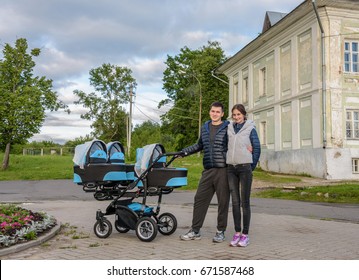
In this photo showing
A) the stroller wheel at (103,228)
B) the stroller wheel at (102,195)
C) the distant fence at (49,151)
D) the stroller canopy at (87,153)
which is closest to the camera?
the stroller canopy at (87,153)

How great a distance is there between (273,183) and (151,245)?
14.6 m

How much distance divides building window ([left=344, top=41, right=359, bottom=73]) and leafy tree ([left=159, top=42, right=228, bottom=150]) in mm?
23306

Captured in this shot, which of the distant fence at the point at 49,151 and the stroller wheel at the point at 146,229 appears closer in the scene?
the stroller wheel at the point at 146,229

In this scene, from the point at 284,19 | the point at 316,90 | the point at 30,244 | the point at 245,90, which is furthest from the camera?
the point at 245,90

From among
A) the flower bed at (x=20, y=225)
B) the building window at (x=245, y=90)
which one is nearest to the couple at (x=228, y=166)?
the flower bed at (x=20, y=225)

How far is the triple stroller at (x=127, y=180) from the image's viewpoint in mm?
6160

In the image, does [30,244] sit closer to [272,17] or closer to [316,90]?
[316,90]

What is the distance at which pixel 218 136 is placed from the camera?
19.7 ft

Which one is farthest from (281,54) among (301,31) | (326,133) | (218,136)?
(218,136)

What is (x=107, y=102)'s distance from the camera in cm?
6022

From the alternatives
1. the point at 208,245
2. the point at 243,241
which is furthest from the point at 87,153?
the point at 243,241

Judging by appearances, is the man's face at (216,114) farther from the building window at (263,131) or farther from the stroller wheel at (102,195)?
→ the building window at (263,131)

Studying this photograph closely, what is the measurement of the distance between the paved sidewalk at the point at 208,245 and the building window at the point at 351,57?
600 inches

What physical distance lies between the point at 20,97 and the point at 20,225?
23.1 metres
